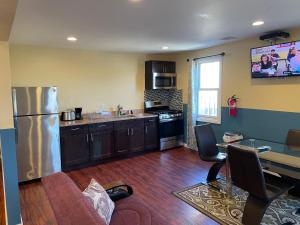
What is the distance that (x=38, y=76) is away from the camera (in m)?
4.41

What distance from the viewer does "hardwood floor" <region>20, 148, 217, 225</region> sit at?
2.80 meters

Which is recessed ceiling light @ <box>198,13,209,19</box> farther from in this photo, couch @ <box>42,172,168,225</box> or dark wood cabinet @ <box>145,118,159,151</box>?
dark wood cabinet @ <box>145,118,159,151</box>

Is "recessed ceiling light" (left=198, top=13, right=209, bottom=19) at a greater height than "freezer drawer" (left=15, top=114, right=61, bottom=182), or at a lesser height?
greater

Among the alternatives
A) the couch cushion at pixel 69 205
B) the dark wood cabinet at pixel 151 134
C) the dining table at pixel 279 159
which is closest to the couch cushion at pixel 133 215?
the couch cushion at pixel 69 205

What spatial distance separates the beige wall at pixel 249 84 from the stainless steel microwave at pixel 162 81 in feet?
2.99

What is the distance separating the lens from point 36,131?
3758 millimetres

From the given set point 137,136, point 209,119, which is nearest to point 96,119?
point 137,136

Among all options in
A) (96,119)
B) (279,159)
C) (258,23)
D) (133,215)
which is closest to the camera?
(133,215)

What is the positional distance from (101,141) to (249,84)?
306cm

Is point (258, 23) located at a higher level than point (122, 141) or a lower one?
higher

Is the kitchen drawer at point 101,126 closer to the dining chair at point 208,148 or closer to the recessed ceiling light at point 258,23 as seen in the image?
the dining chair at point 208,148

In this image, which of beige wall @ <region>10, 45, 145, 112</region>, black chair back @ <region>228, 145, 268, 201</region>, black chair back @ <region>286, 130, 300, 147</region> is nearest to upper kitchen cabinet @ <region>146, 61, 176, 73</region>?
beige wall @ <region>10, 45, 145, 112</region>

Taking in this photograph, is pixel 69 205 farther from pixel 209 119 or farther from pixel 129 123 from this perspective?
pixel 209 119

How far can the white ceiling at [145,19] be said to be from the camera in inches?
91.2
